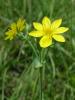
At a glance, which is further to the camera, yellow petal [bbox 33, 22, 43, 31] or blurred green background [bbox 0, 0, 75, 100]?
blurred green background [bbox 0, 0, 75, 100]

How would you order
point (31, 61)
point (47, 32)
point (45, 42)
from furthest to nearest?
point (31, 61) < point (47, 32) < point (45, 42)

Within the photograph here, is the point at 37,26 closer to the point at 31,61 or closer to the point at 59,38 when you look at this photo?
the point at 59,38

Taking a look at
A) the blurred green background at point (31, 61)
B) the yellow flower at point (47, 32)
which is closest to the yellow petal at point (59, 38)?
the yellow flower at point (47, 32)

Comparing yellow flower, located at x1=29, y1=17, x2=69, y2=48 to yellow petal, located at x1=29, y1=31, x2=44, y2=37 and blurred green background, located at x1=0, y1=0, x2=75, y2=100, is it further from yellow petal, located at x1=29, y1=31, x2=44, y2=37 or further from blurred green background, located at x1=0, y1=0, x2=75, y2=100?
blurred green background, located at x1=0, y1=0, x2=75, y2=100

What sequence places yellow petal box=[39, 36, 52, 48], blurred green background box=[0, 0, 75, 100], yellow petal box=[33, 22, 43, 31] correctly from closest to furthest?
yellow petal box=[39, 36, 52, 48] < yellow petal box=[33, 22, 43, 31] < blurred green background box=[0, 0, 75, 100]

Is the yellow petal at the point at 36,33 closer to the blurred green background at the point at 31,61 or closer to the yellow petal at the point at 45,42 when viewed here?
the yellow petal at the point at 45,42

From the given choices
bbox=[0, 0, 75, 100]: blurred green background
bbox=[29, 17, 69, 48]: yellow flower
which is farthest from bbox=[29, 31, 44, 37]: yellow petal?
bbox=[0, 0, 75, 100]: blurred green background

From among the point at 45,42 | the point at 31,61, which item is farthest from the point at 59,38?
the point at 31,61

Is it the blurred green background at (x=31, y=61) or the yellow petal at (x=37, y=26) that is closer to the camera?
the yellow petal at (x=37, y=26)

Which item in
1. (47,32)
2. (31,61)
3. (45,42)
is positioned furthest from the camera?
(31,61)
